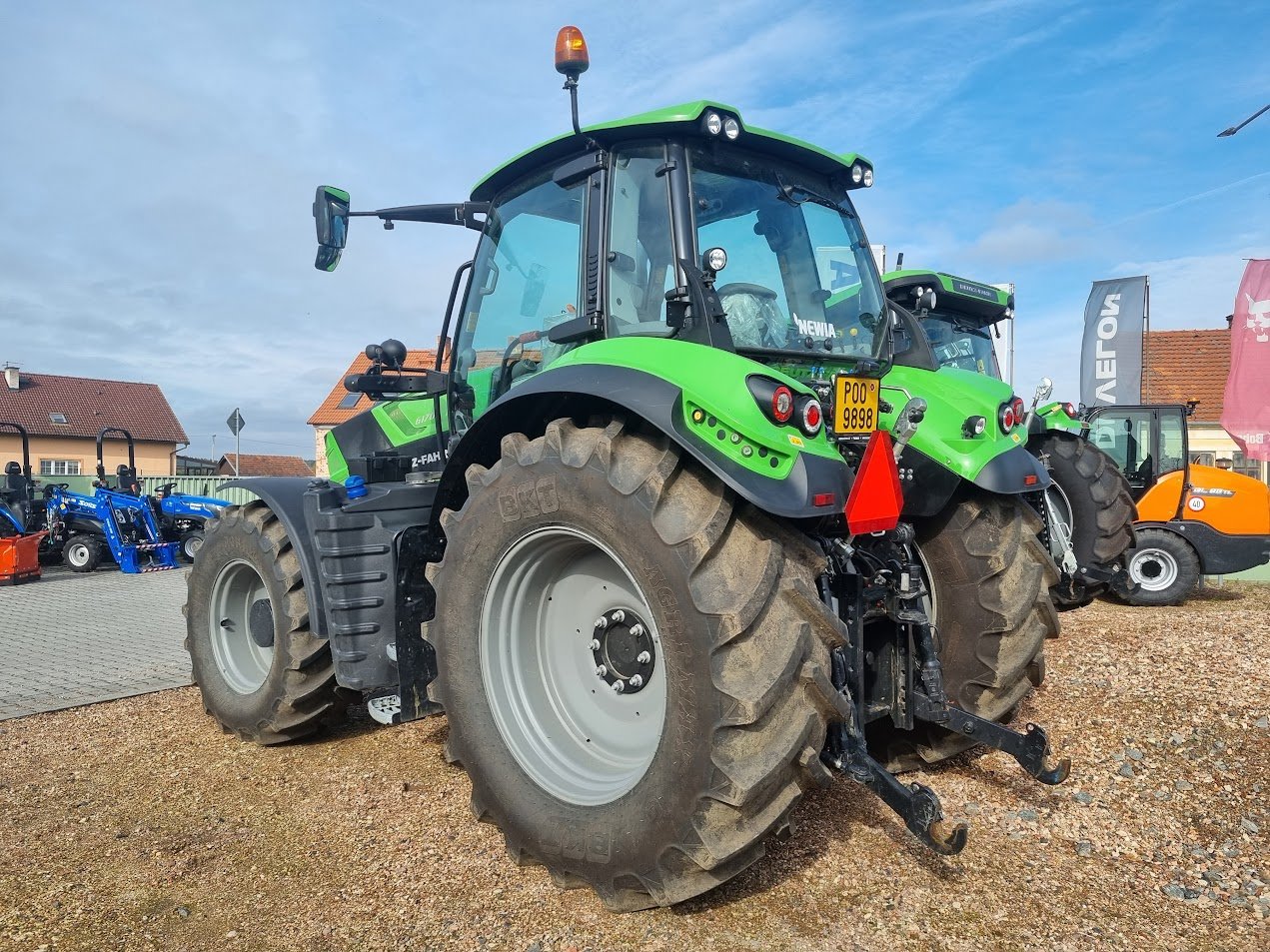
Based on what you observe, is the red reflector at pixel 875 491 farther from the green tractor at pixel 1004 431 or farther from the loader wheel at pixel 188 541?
the loader wheel at pixel 188 541

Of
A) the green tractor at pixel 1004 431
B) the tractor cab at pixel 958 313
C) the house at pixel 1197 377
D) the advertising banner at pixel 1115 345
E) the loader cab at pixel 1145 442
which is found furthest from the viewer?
the house at pixel 1197 377

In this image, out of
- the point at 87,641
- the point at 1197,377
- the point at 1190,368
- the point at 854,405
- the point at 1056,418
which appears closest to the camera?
the point at 854,405

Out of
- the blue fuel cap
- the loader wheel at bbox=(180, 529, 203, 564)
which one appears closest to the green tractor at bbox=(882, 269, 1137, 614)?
the blue fuel cap

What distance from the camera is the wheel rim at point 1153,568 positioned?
28.2ft

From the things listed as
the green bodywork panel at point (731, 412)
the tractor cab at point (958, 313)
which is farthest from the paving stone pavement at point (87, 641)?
the tractor cab at point (958, 313)

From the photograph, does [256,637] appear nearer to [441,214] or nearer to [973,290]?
[441,214]

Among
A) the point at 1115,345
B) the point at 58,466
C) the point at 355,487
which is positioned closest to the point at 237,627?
the point at 355,487

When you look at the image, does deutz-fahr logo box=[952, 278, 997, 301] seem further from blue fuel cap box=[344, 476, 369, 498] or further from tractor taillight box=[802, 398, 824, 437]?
tractor taillight box=[802, 398, 824, 437]

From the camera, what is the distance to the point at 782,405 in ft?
8.07

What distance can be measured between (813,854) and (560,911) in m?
0.88

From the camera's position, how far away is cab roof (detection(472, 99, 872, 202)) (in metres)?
3.10

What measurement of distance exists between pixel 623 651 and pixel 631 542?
59cm

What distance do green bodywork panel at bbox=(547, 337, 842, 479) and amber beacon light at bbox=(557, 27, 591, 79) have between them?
1.10 meters

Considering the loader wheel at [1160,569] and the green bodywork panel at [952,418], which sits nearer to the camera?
the green bodywork panel at [952,418]
